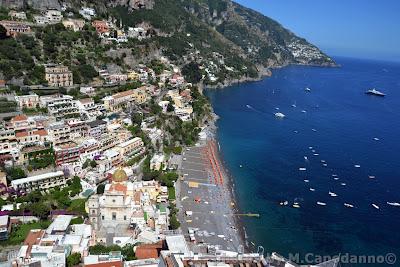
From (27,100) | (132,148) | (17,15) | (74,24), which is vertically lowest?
(132,148)

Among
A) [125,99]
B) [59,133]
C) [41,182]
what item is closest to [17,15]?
[125,99]

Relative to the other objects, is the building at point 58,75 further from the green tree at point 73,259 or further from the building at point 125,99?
the green tree at point 73,259

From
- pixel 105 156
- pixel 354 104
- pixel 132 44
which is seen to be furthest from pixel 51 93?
pixel 354 104

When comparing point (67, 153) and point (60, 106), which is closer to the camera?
point (67, 153)

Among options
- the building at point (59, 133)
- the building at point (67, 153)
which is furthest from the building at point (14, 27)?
the building at point (67, 153)

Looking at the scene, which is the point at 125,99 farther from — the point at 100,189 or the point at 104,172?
the point at 100,189

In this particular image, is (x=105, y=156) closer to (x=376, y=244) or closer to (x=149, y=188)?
(x=149, y=188)

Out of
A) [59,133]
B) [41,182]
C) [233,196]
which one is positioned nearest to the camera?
[41,182]
